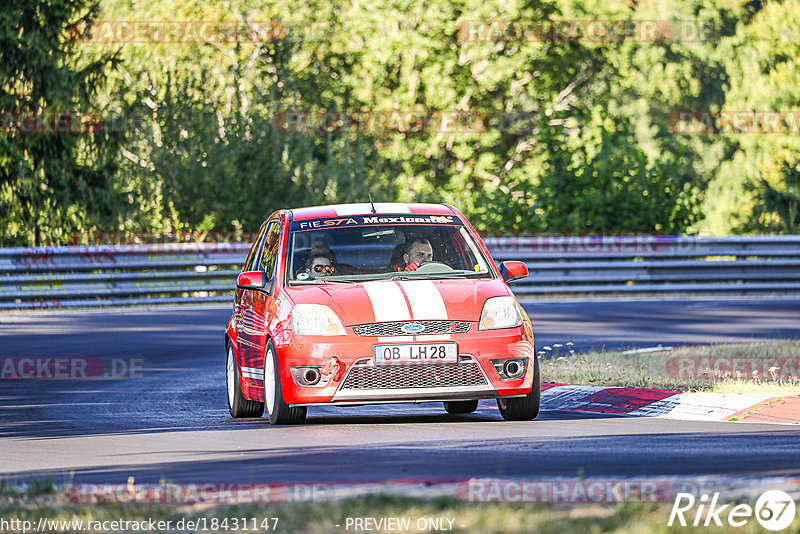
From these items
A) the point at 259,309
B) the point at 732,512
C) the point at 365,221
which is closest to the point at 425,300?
the point at 365,221

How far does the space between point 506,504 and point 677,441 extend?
3118 millimetres

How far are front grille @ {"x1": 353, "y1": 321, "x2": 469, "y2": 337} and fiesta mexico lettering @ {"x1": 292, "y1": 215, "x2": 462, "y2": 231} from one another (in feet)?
5.08

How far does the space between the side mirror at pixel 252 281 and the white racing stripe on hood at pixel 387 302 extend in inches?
39.8

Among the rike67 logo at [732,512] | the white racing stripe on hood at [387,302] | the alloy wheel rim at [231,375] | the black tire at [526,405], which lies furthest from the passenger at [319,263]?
the rike67 logo at [732,512]

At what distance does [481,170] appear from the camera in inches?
1850

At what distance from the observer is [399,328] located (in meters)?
10.4

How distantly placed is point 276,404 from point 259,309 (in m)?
1.04

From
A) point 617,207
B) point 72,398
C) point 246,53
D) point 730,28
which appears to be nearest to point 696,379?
point 72,398

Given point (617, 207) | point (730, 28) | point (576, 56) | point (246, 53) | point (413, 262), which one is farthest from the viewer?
point (730, 28)

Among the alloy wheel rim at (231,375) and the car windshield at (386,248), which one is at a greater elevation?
the car windshield at (386,248)

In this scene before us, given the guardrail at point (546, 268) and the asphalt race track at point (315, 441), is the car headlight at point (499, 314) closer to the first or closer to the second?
the asphalt race track at point (315, 441)

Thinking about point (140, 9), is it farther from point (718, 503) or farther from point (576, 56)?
point (718, 503)

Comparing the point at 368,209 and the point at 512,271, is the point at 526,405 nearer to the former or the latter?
the point at 512,271

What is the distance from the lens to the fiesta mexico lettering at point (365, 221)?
38.6ft
